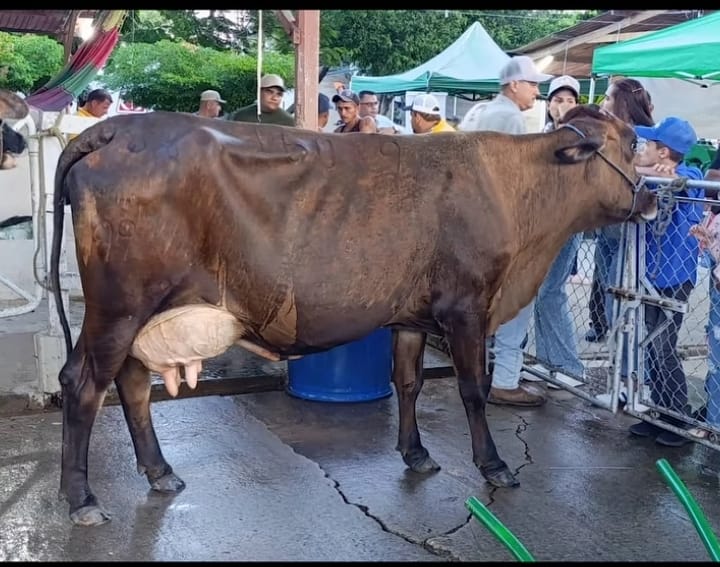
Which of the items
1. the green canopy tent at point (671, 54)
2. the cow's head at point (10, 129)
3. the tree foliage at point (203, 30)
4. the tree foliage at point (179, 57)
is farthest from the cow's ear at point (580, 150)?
the tree foliage at point (203, 30)

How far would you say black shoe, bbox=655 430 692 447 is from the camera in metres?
4.69

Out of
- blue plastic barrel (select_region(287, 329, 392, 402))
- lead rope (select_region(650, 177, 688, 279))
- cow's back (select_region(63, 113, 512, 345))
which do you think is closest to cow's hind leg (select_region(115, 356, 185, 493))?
cow's back (select_region(63, 113, 512, 345))

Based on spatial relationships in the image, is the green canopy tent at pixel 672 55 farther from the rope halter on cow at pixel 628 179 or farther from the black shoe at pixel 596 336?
the rope halter on cow at pixel 628 179

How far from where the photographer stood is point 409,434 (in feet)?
14.2

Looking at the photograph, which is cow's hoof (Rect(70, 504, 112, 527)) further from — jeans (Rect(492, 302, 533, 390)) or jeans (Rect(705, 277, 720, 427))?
jeans (Rect(705, 277, 720, 427))

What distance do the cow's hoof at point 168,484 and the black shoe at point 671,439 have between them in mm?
2620

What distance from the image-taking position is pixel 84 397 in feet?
12.0

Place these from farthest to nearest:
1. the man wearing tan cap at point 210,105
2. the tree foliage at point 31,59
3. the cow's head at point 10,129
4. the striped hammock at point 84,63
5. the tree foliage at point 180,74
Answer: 1. the tree foliage at point 180,74
2. the tree foliage at point 31,59
3. the man wearing tan cap at point 210,105
4. the striped hammock at point 84,63
5. the cow's head at point 10,129

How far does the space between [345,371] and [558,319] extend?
1430 mm

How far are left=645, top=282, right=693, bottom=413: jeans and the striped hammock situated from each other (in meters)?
5.61

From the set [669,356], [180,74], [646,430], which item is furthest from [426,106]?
[180,74]

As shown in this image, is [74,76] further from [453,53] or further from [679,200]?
[453,53]

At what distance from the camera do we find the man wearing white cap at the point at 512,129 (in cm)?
519
